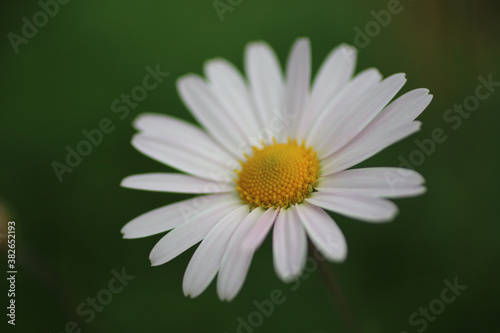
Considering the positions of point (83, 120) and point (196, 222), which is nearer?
point (196, 222)

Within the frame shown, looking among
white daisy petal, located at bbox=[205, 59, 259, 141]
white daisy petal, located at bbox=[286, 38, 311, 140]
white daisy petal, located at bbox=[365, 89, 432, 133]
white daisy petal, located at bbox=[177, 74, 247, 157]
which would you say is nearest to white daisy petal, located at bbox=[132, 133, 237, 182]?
white daisy petal, located at bbox=[177, 74, 247, 157]

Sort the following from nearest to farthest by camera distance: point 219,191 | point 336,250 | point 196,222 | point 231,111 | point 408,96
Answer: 1. point 336,250
2. point 408,96
3. point 196,222
4. point 219,191
5. point 231,111

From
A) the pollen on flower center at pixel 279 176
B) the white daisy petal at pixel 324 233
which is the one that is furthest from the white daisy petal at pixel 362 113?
the white daisy petal at pixel 324 233

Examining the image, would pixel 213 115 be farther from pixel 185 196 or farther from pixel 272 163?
pixel 185 196

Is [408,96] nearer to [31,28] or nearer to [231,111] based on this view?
[231,111]

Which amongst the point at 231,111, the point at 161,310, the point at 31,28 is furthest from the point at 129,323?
the point at 31,28

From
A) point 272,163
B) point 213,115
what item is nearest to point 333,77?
point 272,163
